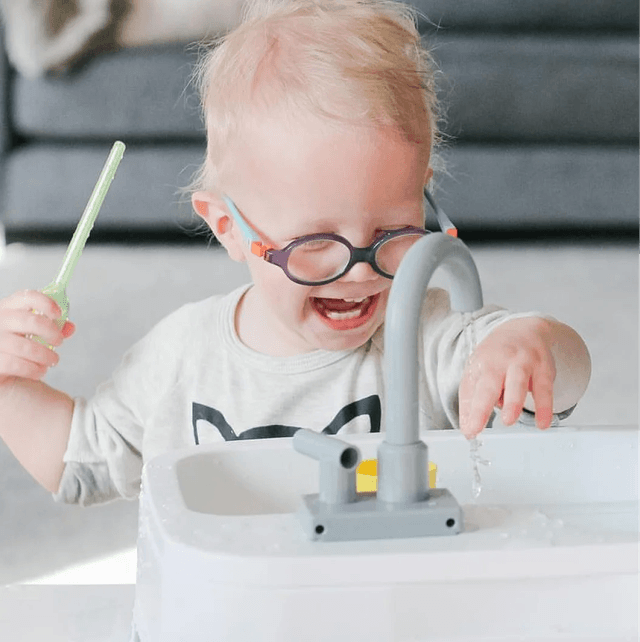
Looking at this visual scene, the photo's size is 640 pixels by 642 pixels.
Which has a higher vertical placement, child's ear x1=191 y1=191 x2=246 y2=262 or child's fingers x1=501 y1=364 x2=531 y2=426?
child's ear x1=191 y1=191 x2=246 y2=262

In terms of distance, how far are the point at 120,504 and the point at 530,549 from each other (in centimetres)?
81

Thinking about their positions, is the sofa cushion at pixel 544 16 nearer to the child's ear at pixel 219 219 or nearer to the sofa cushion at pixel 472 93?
the sofa cushion at pixel 472 93

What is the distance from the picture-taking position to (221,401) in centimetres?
82

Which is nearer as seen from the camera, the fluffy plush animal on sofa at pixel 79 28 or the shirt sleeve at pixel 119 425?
the shirt sleeve at pixel 119 425

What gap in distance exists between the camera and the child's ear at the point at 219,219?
816 millimetres

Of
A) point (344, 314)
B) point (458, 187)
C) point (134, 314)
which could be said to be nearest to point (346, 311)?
point (344, 314)

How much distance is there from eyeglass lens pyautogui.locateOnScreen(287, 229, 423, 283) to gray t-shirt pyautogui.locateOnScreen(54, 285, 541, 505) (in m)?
0.09

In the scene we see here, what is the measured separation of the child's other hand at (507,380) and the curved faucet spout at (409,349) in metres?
0.08

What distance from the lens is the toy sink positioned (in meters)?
0.42

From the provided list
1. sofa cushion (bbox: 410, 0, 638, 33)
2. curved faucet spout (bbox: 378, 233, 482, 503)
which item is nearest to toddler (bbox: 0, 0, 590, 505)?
curved faucet spout (bbox: 378, 233, 482, 503)

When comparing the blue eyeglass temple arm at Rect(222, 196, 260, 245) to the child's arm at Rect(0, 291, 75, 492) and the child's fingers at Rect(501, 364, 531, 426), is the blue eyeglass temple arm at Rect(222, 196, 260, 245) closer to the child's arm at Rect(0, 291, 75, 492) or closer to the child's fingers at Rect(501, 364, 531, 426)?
the child's arm at Rect(0, 291, 75, 492)

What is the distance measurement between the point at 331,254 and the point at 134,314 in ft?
3.87

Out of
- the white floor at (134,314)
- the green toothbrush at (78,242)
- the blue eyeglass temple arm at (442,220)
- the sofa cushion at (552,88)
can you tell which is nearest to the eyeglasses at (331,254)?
the blue eyeglass temple arm at (442,220)

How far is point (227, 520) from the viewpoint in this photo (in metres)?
0.45
